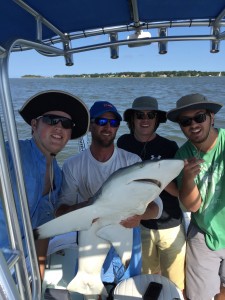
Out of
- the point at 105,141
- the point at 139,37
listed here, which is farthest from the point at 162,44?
the point at 105,141

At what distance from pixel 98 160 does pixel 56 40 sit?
1.17 m

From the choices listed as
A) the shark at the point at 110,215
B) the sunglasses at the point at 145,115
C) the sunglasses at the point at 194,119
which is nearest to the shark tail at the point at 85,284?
the shark at the point at 110,215

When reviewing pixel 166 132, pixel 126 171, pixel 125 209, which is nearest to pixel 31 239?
pixel 126 171

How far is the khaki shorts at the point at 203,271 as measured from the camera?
96.0 inches

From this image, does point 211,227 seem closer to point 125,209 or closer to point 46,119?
point 125,209

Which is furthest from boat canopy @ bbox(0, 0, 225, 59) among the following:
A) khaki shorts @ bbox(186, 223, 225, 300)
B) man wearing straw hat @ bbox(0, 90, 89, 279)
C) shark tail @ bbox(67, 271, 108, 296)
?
khaki shorts @ bbox(186, 223, 225, 300)

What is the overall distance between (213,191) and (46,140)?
1.35 m

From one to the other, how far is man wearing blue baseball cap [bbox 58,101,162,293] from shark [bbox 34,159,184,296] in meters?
0.24

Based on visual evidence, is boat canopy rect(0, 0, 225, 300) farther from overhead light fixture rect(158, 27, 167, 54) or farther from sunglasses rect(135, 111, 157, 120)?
sunglasses rect(135, 111, 157, 120)

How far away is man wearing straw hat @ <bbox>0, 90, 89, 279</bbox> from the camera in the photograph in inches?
76.3

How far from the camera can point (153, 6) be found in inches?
82.3

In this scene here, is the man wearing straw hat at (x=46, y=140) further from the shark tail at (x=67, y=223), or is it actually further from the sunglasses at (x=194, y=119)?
the sunglasses at (x=194, y=119)

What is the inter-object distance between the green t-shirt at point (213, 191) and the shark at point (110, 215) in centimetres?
75

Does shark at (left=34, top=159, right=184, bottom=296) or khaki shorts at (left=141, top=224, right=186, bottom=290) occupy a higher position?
shark at (left=34, top=159, right=184, bottom=296)
